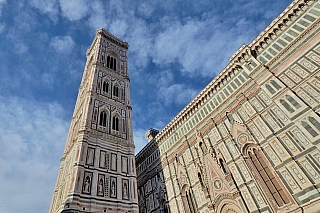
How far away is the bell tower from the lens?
42.5 ft

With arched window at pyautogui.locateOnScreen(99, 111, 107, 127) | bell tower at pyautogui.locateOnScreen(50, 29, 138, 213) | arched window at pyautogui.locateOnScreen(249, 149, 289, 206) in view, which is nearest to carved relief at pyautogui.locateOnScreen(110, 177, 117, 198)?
bell tower at pyautogui.locateOnScreen(50, 29, 138, 213)

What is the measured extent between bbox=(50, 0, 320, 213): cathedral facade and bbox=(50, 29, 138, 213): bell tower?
0.25 feet

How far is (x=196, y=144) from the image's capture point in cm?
1702

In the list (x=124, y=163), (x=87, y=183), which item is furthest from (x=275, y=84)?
(x=87, y=183)

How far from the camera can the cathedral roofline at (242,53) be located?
14.4 meters

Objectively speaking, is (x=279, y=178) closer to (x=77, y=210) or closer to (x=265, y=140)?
(x=265, y=140)

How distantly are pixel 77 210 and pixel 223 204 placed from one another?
30.5 ft

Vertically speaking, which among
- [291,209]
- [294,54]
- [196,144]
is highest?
[294,54]

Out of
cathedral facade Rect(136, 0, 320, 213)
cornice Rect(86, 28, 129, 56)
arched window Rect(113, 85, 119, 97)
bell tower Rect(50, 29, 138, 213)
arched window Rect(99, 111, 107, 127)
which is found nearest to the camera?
cathedral facade Rect(136, 0, 320, 213)

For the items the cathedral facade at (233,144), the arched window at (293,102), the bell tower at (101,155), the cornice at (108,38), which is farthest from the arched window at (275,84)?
the cornice at (108,38)

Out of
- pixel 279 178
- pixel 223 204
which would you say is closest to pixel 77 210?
pixel 223 204

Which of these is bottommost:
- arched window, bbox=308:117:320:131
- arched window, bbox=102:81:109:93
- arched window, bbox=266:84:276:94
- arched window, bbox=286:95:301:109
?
arched window, bbox=308:117:320:131

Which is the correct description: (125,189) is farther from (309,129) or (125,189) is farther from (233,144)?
(309,129)

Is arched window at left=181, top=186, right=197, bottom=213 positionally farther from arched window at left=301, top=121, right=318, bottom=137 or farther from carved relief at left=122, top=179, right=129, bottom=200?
arched window at left=301, top=121, right=318, bottom=137
